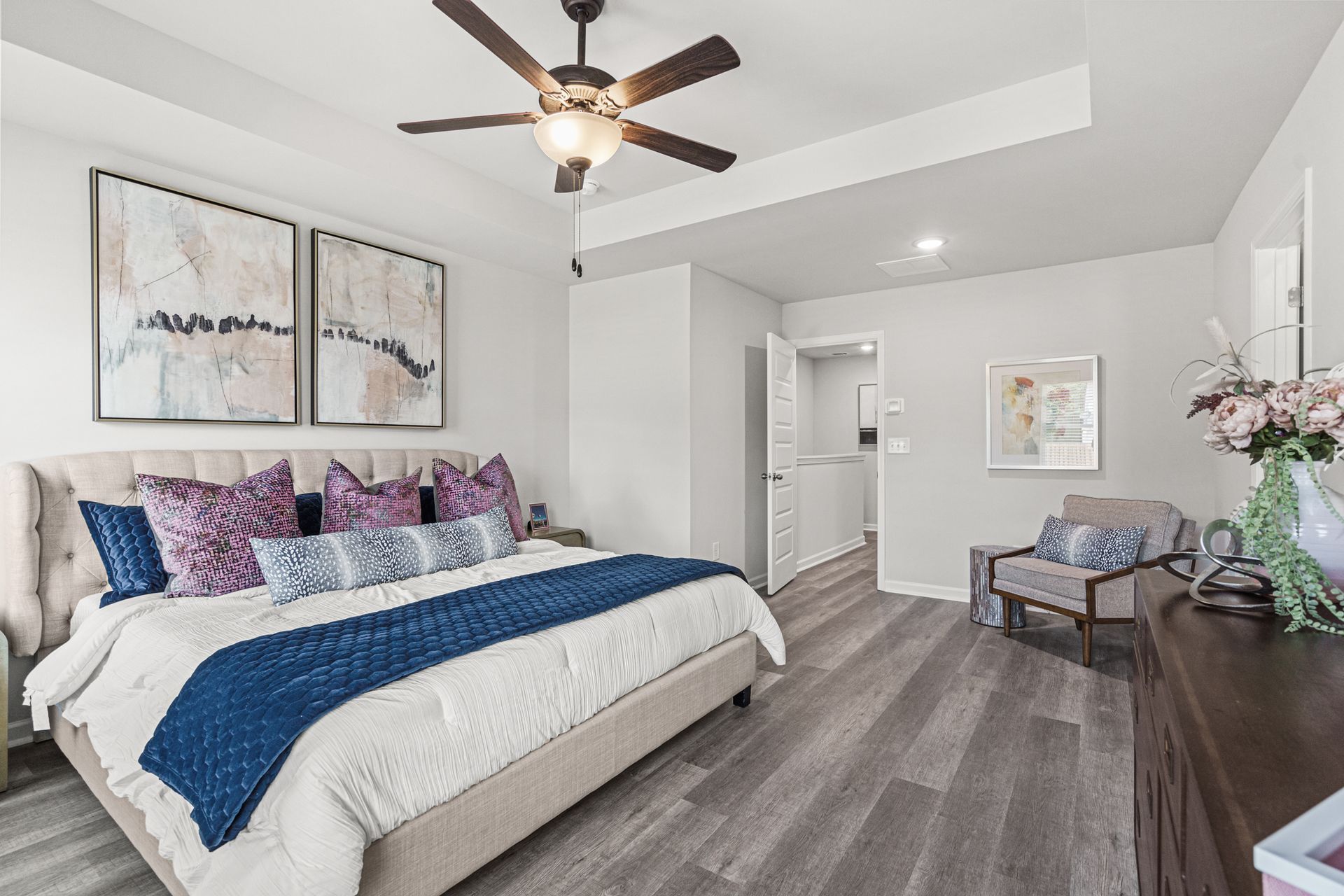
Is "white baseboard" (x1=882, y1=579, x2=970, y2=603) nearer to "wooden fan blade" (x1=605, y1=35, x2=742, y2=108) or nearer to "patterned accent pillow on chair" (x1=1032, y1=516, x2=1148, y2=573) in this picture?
"patterned accent pillow on chair" (x1=1032, y1=516, x2=1148, y2=573)

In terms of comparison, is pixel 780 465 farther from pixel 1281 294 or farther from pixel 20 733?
pixel 20 733

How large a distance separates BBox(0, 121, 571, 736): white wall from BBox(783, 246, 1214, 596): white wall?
2739mm

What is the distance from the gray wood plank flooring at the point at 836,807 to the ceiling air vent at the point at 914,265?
2563mm

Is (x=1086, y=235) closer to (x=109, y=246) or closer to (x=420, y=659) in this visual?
(x=420, y=659)

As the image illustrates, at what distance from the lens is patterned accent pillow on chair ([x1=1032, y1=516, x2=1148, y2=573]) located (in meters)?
3.57

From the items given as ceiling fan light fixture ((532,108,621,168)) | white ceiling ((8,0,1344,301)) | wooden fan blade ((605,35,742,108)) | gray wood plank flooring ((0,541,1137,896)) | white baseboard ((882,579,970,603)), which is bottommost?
gray wood plank flooring ((0,541,1137,896))

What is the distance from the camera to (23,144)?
2404mm

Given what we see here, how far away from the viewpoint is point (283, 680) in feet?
4.97

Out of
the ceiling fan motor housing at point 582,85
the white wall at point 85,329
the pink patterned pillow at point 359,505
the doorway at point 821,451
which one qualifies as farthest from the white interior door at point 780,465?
the ceiling fan motor housing at point 582,85

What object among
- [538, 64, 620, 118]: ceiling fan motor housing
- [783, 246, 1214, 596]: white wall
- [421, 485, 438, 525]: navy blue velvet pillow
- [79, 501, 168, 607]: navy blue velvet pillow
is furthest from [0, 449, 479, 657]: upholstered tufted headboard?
[783, 246, 1214, 596]: white wall

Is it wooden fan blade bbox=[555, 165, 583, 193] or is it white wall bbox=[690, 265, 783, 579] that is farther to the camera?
white wall bbox=[690, 265, 783, 579]

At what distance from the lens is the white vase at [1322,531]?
125 cm

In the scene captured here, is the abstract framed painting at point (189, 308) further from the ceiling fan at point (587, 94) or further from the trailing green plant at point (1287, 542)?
the trailing green plant at point (1287, 542)

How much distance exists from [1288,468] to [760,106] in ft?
7.55
